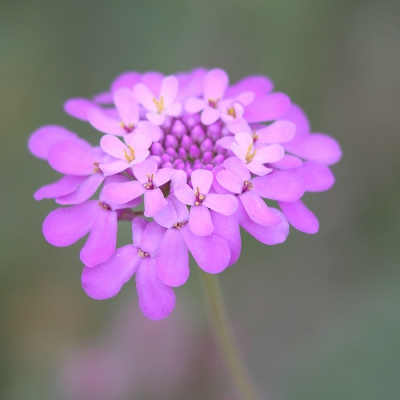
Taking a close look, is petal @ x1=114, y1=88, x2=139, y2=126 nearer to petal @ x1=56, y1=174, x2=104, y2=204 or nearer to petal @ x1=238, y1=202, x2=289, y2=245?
petal @ x1=56, y1=174, x2=104, y2=204

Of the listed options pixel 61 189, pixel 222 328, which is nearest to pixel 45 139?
pixel 61 189

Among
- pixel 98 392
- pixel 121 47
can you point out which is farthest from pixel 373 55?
pixel 98 392

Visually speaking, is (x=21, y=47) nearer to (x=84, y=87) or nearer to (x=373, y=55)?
(x=84, y=87)

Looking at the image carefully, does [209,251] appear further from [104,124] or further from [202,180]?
[104,124]

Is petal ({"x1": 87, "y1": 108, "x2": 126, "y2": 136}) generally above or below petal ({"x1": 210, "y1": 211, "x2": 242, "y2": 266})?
above

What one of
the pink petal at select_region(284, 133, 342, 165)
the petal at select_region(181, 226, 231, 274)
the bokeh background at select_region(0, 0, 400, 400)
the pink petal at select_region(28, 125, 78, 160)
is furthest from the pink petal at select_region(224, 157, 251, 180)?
the bokeh background at select_region(0, 0, 400, 400)

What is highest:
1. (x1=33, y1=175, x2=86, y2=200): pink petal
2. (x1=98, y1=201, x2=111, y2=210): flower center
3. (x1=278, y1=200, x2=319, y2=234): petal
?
(x1=33, y1=175, x2=86, y2=200): pink petal

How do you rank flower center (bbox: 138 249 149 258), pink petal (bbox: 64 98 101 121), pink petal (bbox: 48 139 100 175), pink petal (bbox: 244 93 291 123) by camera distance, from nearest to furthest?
flower center (bbox: 138 249 149 258)
pink petal (bbox: 48 139 100 175)
pink petal (bbox: 244 93 291 123)
pink petal (bbox: 64 98 101 121)
